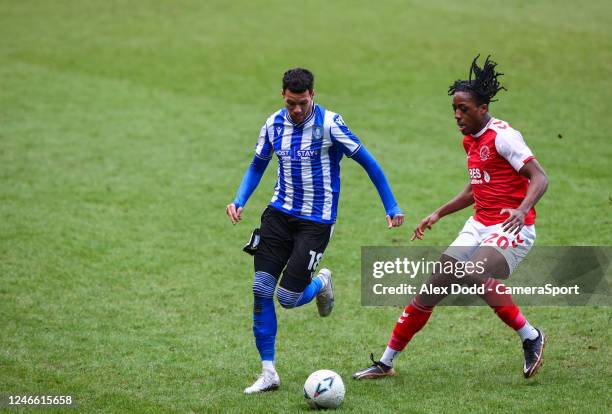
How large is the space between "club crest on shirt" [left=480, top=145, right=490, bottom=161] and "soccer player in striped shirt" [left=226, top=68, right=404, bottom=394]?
2.76 feet

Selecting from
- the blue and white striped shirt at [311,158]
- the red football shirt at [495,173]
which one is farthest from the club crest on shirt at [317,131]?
the red football shirt at [495,173]

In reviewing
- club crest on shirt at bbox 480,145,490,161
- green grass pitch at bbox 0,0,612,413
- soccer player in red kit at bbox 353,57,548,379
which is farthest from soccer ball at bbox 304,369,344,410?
club crest on shirt at bbox 480,145,490,161

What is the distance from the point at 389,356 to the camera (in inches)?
302

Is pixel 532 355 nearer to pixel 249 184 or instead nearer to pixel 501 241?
pixel 501 241

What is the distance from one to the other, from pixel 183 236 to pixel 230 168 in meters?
3.18

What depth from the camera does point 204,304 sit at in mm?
9930

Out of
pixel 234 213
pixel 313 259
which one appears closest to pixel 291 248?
pixel 313 259

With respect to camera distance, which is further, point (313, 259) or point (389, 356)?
point (389, 356)

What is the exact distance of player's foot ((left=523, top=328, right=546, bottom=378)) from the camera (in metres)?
7.42

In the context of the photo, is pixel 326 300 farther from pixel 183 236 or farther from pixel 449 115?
pixel 449 115

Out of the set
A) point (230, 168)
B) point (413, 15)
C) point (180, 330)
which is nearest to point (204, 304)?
point (180, 330)

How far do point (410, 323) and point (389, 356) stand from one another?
1.21ft

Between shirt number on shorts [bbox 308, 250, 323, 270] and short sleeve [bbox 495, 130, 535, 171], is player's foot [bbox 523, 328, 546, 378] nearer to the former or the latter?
short sleeve [bbox 495, 130, 535, 171]

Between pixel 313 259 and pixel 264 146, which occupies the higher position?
pixel 264 146
